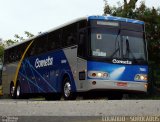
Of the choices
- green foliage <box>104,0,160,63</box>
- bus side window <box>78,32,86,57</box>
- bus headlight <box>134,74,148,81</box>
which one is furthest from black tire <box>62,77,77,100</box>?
green foliage <box>104,0,160,63</box>

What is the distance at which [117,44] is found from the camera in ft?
68.1

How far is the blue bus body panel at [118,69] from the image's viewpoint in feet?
67.0

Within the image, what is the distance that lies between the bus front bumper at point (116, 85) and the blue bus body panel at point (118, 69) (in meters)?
0.15

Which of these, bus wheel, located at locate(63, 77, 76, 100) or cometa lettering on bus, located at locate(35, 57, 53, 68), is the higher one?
cometa lettering on bus, located at locate(35, 57, 53, 68)

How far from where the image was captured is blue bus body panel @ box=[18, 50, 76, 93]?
75.4ft

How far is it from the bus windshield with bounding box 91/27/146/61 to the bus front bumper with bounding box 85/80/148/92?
986 millimetres

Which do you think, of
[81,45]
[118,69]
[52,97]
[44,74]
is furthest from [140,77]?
[52,97]

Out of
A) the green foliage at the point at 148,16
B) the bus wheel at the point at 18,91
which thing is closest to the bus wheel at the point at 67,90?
the bus wheel at the point at 18,91

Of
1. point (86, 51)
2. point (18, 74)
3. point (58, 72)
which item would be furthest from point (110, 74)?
point (18, 74)

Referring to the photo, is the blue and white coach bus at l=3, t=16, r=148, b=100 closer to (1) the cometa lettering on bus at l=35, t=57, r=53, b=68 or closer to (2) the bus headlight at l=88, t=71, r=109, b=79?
(2) the bus headlight at l=88, t=71, r=109, b=79

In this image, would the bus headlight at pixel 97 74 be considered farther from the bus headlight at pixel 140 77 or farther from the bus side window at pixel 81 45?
the bus headlight at pixel 140 77

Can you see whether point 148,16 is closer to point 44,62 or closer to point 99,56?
point 44,62

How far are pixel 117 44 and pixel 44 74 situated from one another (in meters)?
6.08


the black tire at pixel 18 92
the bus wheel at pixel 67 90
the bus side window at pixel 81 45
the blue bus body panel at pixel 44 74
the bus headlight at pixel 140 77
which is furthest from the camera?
the black tire at pixel 18 92
